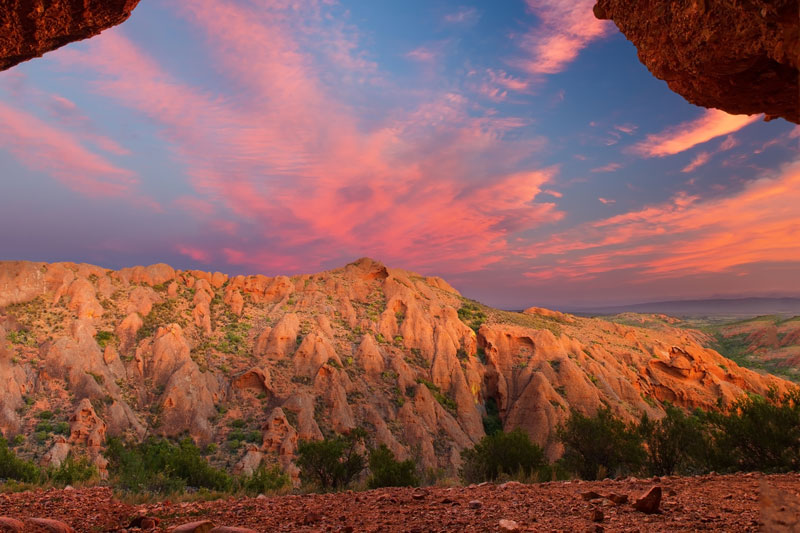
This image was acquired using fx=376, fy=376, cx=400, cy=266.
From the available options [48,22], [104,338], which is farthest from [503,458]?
[104,338]

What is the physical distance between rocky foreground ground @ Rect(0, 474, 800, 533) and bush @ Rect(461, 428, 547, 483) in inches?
399

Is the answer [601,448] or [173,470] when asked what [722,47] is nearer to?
[601,448]

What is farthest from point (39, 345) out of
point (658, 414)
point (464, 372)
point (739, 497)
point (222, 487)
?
point (658, 414)

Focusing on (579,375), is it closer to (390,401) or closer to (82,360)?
(390,401)

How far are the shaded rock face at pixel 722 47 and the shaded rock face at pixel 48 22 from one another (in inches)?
328

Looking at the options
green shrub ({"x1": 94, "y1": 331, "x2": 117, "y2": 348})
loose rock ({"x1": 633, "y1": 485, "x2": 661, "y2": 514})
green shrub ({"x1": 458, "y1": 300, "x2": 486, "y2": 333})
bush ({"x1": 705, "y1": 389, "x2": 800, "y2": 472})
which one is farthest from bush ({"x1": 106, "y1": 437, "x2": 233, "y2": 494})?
green shrub ({"x1": 458, "y1": 300, "x2": 486, "y2": 333})

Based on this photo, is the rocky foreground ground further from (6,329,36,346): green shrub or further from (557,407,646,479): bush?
(6,329,36,346): green shrub

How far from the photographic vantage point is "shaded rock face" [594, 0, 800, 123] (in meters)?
4.46

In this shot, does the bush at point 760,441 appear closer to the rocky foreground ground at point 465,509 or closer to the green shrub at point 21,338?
the rocky foreground ground at point 465,509

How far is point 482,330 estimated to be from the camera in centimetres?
5416

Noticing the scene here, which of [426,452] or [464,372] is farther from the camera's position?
[464,372]

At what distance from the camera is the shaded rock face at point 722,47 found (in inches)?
175

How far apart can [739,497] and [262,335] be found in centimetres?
4548

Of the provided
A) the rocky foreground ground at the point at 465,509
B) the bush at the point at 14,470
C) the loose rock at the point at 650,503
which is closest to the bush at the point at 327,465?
the rocky foreground ground at the point at 465,509
